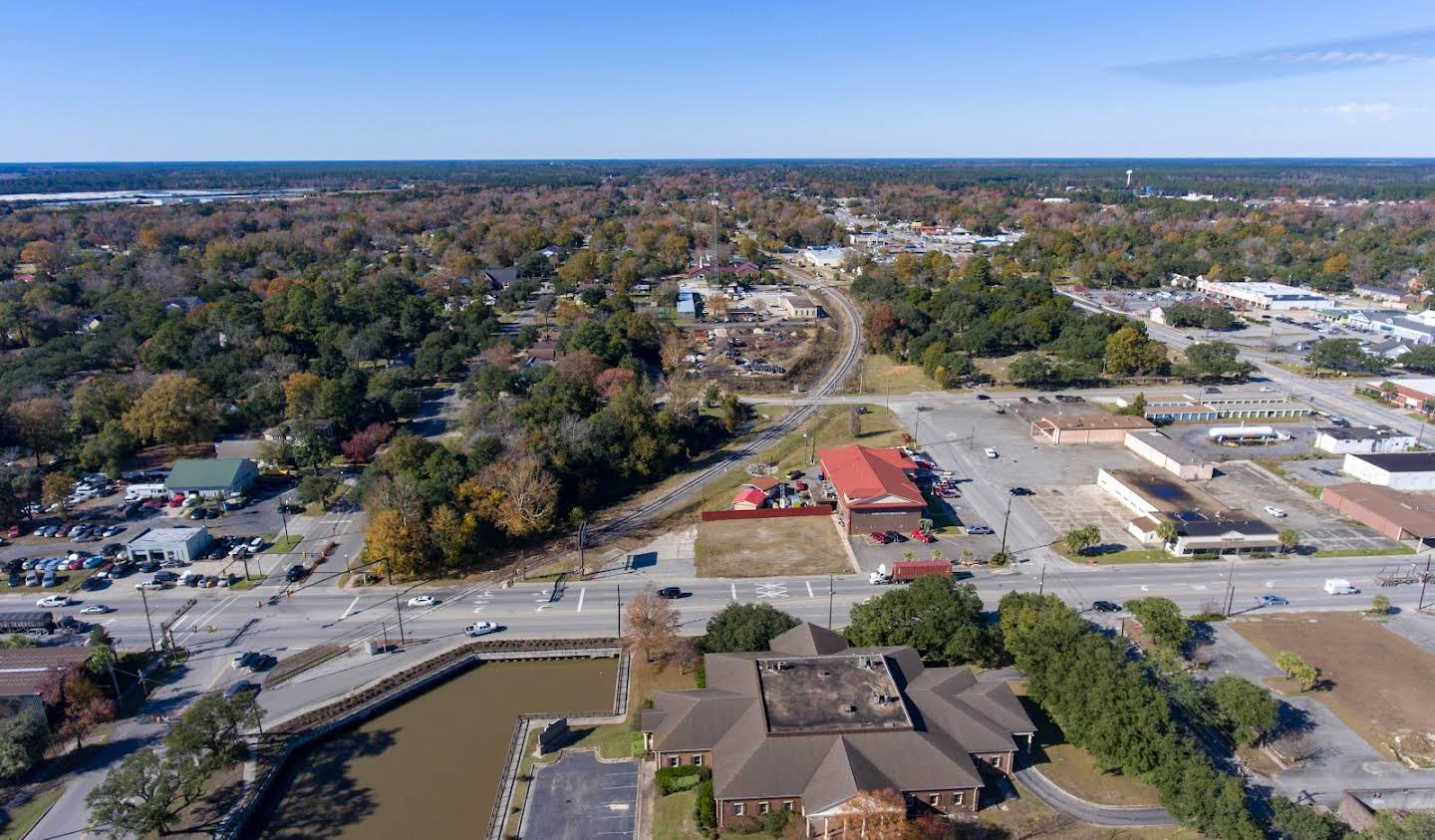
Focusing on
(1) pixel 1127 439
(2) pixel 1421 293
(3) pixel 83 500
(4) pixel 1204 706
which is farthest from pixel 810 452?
(2) pixel 1421 293

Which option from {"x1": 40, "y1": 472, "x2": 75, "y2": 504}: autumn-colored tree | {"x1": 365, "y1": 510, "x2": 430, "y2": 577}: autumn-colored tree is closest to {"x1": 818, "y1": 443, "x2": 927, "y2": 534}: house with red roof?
{"x1": 365, "y1": 510, "x2": 430, "y2": 577}: autumn-colored tree

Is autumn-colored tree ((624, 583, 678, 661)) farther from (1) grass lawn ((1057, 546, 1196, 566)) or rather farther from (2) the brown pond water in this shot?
(1) grass lawn ((1057, 546, 1196, 566))

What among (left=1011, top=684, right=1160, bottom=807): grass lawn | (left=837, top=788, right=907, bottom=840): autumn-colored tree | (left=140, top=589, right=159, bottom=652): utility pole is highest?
(left=837, top=788, right=907, bottom=840): autumn-colored tree

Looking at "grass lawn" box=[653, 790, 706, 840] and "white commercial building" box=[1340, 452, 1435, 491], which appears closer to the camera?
"grass lawn" box=[653, 790, 706, 840]

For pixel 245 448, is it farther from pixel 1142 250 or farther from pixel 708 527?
pixel 1142 250

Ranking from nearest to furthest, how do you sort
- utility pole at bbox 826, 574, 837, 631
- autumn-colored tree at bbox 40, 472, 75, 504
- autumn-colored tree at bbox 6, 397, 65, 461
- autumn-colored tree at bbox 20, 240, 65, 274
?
utility pole at bbox 826, 574, 837, 631 → autumn-colored tree at bbox 40, 472, 75, 504 → autumn-colored tree at bbox 6, 397, 65, 461 → autumn-colored tree at bbox 20, 240, 65, 274

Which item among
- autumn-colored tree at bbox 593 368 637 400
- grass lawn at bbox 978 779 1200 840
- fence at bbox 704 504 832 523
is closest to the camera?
grass lawn at bbox 978 779 1200 840

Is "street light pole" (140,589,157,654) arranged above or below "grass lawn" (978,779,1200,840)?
above

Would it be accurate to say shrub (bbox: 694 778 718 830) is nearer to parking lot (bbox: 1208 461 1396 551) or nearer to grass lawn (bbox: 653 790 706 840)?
grass lawn (bbox: 653 790 706 840)

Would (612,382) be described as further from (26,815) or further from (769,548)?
(26,815)

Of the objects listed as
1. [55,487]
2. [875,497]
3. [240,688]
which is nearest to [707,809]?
[240,688]
